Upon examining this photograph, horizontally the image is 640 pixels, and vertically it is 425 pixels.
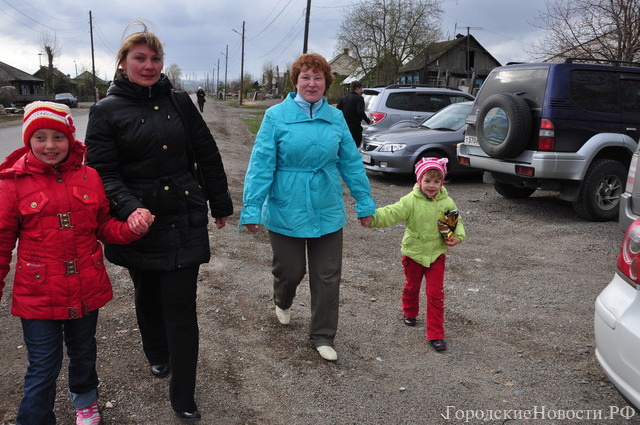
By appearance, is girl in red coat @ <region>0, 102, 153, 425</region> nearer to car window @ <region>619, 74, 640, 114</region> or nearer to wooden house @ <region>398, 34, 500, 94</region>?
car window @ <region>619, 74, 640, 114</region>

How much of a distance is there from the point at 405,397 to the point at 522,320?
1.60 meters

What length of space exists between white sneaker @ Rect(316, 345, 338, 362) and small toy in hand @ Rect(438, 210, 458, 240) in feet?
3.60

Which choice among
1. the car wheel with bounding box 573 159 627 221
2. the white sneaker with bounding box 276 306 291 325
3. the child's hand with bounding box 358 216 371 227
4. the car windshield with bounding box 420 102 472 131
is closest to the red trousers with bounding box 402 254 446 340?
the child's hand with bounding box 358 216 371 227

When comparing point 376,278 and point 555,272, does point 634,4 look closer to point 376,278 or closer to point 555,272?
point 555,272

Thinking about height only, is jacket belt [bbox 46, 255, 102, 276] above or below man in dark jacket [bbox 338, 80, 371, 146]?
below

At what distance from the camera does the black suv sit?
7.02 meters

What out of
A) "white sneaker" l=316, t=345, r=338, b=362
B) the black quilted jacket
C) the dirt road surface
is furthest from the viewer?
"white sneaker" l=316, t=345, r=338, b=362

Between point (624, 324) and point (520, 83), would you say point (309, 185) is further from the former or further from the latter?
point (520, 83)

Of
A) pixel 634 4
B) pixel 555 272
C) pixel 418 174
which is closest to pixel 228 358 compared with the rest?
pixel 418 174

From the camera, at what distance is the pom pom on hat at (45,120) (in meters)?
2.41

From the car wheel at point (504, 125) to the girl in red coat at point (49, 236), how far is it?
5.72m

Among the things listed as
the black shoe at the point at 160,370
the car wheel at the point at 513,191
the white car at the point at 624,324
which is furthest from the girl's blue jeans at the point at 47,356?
the car wheel at the point at 513,191

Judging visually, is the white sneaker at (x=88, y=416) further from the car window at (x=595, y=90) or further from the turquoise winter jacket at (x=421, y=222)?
the car window at (x=595, y=90)

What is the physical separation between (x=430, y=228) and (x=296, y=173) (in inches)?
40.6
